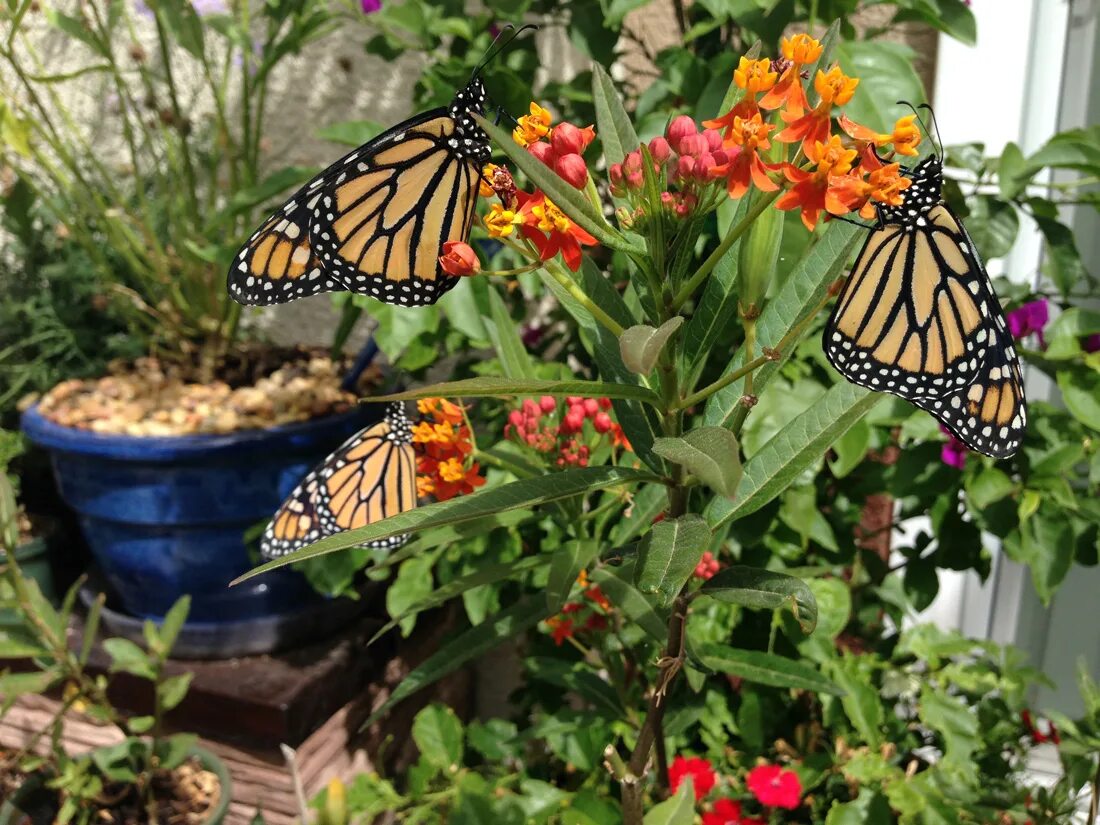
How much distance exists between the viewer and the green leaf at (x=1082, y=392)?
3.51 ft

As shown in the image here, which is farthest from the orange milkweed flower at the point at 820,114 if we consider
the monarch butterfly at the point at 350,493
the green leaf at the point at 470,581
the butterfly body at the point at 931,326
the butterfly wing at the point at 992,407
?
the monarch butterfly at the point at 350,493

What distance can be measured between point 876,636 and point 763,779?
509 millimetres

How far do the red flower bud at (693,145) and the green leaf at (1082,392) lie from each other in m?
0.82

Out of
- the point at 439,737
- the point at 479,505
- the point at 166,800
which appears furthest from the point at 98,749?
the point at 479,505

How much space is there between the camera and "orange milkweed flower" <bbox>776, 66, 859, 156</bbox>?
482mm

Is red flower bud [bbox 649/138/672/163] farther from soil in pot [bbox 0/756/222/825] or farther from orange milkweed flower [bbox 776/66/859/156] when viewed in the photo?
soil in pot [bbox 0/756/222/825]

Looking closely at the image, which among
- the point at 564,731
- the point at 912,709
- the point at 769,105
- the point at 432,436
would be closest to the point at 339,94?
the point at 432,436

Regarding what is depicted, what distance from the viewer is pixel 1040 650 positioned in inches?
68.0

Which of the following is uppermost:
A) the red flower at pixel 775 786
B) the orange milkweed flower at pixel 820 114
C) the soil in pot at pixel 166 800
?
the orange milkweed flower at pixel 820 114

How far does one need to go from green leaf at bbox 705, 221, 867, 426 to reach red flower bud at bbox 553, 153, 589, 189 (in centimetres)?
20

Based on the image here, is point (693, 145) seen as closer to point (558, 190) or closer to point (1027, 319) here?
point (558, 190)

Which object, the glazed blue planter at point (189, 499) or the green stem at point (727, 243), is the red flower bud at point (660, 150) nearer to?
the green stem at point (727, 243)

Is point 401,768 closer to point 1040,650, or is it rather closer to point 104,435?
point 104,435

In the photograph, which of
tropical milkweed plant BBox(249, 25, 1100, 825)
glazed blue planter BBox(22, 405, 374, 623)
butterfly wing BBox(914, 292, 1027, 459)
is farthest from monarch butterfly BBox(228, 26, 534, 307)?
glazed blue planter BBox(22, 405, 374, 623)
